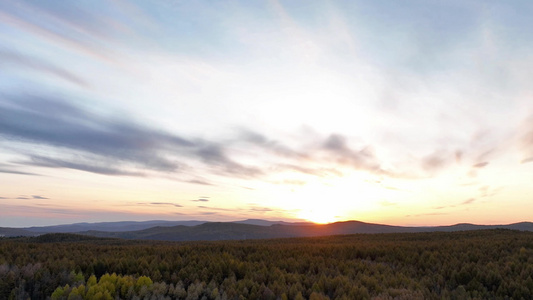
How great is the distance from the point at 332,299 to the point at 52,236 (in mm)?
38083

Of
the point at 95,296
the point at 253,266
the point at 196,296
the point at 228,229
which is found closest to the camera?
the point at 95,296

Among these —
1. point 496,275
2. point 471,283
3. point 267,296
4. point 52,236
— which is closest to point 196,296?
point 267,296

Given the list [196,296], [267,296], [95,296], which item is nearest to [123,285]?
[95,296]

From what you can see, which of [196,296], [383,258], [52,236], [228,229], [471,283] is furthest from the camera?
[228,229]

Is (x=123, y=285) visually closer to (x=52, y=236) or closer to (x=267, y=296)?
(x=267, y=296)

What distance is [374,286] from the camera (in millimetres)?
6922

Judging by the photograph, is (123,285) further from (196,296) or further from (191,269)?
(191,269)

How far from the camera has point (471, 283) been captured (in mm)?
7578

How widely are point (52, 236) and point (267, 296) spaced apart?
37.4m

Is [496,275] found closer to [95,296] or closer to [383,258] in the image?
[383,258]

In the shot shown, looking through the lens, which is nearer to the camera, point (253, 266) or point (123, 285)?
point (123, 285)

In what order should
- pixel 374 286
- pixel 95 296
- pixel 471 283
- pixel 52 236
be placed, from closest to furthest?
pixel 95 296
pixel 374 286
pixel 471 283
pixel 52 236

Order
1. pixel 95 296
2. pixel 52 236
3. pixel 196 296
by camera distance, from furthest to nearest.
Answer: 1. pixel 52 236
2. pixel 196 296
3. pixel 95 296

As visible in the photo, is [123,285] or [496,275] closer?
[123,285]
